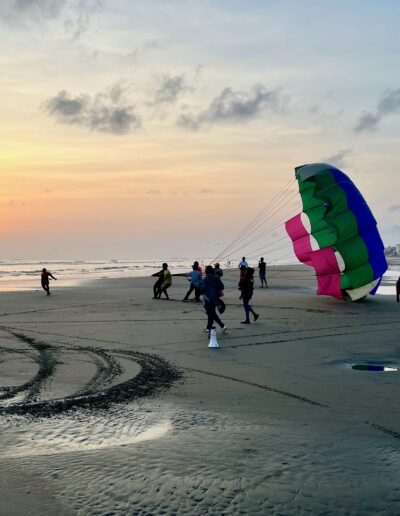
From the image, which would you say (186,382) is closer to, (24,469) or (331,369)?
(331,369)

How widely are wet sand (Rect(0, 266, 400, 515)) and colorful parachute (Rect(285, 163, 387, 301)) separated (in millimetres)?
7026

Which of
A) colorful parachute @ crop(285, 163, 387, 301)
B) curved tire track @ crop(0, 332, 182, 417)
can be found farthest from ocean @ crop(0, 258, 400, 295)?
curved tire track @ crop(0, 332, 182, 417)

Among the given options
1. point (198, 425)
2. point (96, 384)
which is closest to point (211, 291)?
point (96, 384)

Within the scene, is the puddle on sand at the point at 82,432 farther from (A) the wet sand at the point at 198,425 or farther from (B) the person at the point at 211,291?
(B) the person at the point at 211,291

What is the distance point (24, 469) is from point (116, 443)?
1.08m

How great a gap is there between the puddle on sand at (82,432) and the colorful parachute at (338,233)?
15.4 meters

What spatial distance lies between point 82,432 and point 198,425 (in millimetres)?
1383

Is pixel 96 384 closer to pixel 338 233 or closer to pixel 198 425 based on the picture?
pixel 198 425

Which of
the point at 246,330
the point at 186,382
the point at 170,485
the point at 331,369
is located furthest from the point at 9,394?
the point at 246,330

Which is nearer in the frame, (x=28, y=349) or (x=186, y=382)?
(x=186, y=382)

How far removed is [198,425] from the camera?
6715mm

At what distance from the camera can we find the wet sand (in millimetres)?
4727

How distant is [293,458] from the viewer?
557 centimetres

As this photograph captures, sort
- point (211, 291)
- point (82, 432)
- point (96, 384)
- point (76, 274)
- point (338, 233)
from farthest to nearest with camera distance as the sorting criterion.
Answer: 1. point (76, 274)
2. point (338, 233)
3. point (211, 291)
4. point (96, 384)
5. point (82, 432)
